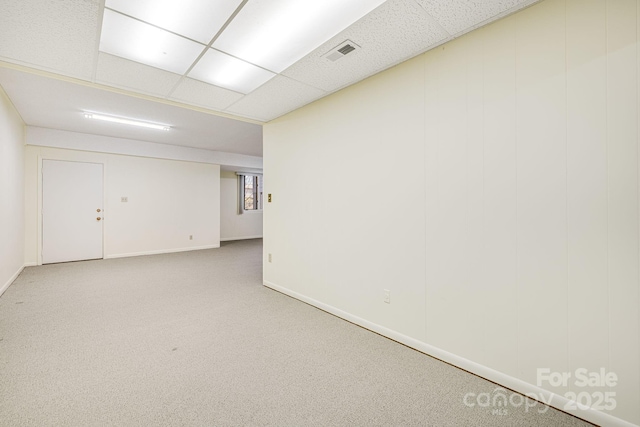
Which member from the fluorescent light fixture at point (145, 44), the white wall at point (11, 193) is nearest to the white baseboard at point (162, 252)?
the white wall at point (11, 193)

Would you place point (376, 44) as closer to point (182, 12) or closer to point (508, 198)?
point (182, 12)

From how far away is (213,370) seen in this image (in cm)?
201

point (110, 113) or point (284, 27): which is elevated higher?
point (110, 113)

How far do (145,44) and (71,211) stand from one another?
5151mm

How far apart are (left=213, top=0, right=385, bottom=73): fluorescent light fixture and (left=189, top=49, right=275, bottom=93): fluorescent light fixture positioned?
121 millimetres

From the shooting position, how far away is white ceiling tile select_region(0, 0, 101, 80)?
175cm

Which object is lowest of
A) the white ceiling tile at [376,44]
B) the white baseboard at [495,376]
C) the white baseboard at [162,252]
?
the white baseboard at [495,376]

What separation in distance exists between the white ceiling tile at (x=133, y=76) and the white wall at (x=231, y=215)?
19.6ft

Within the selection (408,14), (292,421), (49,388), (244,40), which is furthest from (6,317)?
(408,14)

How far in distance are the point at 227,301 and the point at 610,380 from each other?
11.0 ft

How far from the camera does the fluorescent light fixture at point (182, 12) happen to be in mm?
1693

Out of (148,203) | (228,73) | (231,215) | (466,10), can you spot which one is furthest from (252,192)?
(466,10)

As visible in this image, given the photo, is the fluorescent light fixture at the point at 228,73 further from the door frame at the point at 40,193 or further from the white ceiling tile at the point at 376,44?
the door frame at the point at 40,193

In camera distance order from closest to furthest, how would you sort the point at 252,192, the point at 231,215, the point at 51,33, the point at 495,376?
the point at 495,376
the point at 51,33
the point at 231,215
the point at 252,192
